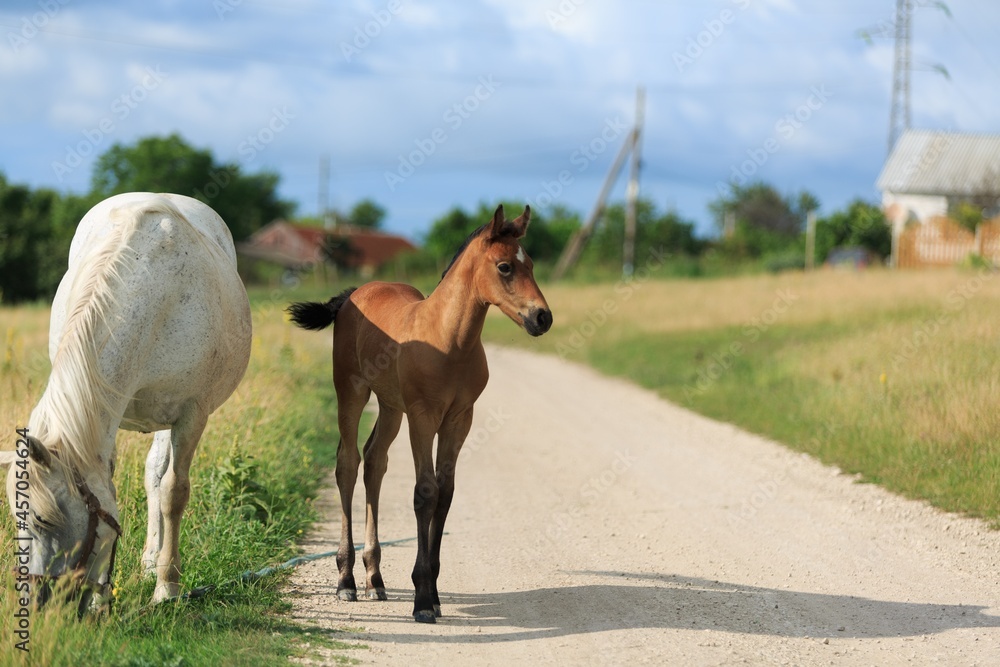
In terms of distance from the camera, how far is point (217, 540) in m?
6.18

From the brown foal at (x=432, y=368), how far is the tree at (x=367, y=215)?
96.2 meters

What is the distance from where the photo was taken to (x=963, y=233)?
27.1 m

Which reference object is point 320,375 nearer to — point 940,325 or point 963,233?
point 940,325

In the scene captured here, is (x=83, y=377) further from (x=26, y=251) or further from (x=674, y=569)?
(x=26, y=251)

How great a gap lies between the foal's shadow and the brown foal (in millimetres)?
425

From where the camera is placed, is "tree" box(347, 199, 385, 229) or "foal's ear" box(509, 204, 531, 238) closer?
"foal's ear" box(509, 204, 531, 238)

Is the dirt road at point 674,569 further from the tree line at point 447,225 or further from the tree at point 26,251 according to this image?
the tree at point 26,251

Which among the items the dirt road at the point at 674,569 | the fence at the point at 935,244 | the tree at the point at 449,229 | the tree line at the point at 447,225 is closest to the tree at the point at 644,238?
the tree line at the point at 447,225

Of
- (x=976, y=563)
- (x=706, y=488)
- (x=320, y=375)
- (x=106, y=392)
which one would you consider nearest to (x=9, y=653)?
(x=106, y=392)

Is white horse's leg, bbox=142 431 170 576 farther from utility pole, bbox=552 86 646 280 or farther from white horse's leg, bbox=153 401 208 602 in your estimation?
utility pole, bbox=552 86 646 280

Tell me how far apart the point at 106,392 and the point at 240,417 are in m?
4.25

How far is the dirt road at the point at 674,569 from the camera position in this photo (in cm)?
492

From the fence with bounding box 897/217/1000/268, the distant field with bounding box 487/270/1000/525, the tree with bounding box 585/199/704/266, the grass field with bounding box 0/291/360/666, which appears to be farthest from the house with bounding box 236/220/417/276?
the grass field with bounding box 0/291/360/666

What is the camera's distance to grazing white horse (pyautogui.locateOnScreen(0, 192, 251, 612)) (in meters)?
3.96
